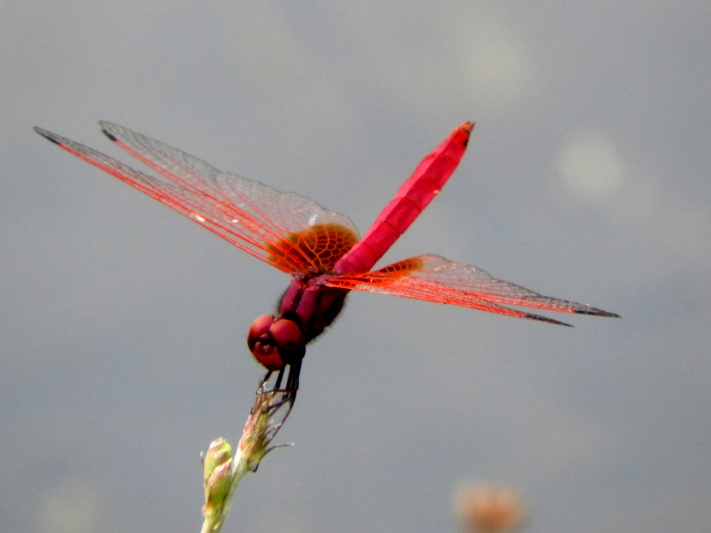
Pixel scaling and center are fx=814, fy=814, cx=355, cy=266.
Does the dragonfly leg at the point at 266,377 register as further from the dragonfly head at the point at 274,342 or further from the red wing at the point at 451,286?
the red wing at the point at 451,286

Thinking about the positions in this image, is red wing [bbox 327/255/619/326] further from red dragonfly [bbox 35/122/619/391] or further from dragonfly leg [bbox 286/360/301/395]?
dragonfly leg [bbox 286/360/301/395]

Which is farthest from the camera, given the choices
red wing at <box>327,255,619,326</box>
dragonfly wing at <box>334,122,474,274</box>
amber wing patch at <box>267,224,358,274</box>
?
dragonfly wing at <box>334,122,474,274</box>

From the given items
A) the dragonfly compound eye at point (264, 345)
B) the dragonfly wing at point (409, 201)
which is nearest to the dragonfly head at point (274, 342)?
the dragonfly compound eye at point (264, 345)

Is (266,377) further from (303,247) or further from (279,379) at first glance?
(303,247)

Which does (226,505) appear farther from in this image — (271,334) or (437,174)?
(437,174)

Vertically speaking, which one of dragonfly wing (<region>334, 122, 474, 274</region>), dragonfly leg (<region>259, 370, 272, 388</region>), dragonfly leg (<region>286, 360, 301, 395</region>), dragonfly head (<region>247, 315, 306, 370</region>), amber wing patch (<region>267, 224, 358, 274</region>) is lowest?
dragonfly leg (<region>259, 370, 272, 388</region>)

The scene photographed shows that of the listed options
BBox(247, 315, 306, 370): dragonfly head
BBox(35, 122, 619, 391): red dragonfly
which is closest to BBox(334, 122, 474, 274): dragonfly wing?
BBox(35, 122, 619, 391): red dragonfly
